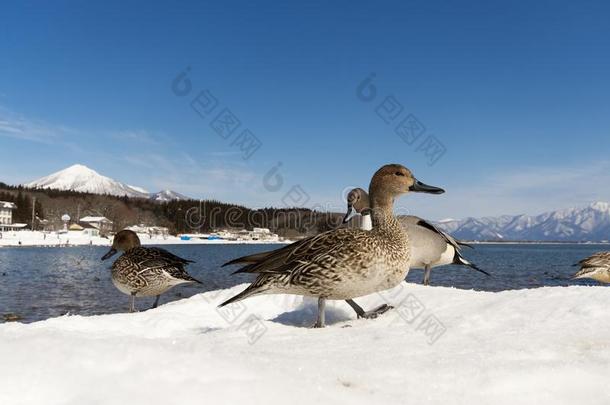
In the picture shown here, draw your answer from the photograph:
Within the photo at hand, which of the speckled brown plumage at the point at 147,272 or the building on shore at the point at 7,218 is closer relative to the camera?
the speckled brown plumage at the point at 147,272

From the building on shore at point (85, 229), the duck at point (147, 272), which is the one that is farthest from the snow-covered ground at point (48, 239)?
the duck at point (147, 272)

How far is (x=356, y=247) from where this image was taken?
5.11 meters

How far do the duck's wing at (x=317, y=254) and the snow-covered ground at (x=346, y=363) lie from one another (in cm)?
66

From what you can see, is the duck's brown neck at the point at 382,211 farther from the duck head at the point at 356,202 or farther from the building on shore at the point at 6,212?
the building on shore at the point at 6,212

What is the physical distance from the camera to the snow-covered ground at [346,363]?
8.23 ft

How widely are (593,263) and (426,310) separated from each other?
13110 mm

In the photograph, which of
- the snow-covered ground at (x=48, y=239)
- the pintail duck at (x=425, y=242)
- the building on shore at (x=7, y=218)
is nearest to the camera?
the pintail duck at (x=425, y=242)

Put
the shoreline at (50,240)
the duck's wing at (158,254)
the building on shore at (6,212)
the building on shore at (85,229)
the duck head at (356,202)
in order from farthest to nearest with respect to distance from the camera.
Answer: the building on shore at (85,229), the building on shore at (6,212), the shoreline at (50,240), the duck's wing at (158,254), the duck head at (356,202)

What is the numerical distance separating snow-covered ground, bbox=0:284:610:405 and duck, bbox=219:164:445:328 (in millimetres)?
439

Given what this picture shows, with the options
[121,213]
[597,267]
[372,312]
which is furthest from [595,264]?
[121,213]

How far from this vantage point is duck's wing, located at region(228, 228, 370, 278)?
5078 mm

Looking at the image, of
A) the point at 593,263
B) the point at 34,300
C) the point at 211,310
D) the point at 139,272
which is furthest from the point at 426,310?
the point at 34,300

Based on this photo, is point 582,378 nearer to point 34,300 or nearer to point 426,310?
point 426,310

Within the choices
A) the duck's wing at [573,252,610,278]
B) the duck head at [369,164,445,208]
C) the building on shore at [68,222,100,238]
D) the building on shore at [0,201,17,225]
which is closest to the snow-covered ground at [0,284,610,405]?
the duck head at [369,164,445,208]
